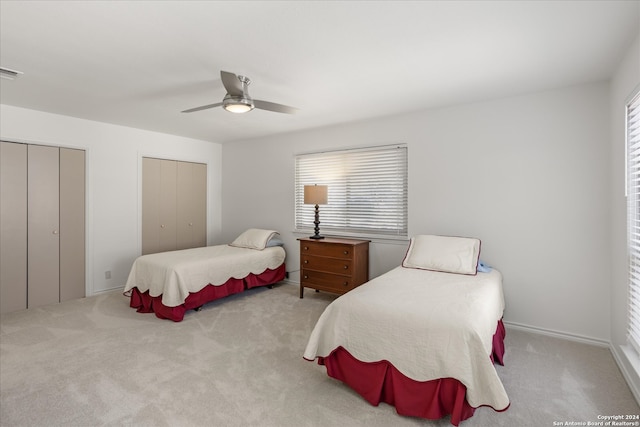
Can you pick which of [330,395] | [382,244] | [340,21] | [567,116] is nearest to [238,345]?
[330,395]

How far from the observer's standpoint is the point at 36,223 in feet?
12.8

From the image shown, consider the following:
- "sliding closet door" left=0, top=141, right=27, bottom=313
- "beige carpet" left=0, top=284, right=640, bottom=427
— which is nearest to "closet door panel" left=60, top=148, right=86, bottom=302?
"sliding closet door" left=0, top=141, right=27, bottom=313

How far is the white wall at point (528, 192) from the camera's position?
2.93 meters

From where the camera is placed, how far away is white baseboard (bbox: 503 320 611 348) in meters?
2.89

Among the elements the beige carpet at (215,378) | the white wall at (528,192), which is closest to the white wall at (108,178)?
the beige carpet at (215,378)

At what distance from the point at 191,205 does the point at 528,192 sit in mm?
4898

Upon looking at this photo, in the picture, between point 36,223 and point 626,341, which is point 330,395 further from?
point 36,223

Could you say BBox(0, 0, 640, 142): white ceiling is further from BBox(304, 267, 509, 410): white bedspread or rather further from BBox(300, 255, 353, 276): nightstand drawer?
BBox(300, 255, 353, 276): nightstand drawer

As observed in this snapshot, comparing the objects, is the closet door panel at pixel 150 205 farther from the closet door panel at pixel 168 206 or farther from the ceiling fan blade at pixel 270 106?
the ceiling fan blade at pixel 270 106

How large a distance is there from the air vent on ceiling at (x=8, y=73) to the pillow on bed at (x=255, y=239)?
304cm

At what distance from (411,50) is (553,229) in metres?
2.24

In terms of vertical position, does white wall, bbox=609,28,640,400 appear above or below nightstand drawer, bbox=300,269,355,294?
above

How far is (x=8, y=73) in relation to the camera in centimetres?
271

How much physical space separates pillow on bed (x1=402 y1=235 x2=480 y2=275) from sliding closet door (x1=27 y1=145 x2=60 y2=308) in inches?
171
